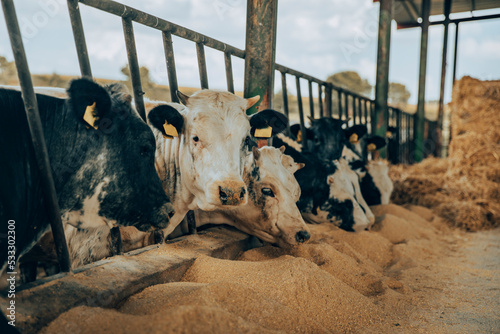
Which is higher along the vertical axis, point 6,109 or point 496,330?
point 6,109

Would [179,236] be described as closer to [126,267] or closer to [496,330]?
[126,267]

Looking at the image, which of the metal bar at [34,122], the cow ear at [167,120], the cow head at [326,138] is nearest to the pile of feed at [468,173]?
the cow head at [326,138]

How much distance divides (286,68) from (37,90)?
9.90 ft

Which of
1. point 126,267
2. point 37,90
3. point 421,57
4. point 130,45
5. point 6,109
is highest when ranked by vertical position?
point 421,57

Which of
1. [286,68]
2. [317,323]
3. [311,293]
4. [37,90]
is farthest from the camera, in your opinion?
[286,68]

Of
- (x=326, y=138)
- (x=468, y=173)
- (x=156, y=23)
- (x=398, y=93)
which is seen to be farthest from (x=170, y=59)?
(x=398, y=93)

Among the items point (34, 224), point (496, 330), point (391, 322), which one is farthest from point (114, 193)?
point (496, 330)

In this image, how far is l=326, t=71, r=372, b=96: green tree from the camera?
45.0 meters

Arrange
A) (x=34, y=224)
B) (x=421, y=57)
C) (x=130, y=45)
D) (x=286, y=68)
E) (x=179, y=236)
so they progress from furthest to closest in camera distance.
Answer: (x=421, y=57) → (x=286, y=68) → (x=179, y=236) → (x=130, y=45) → (x=34, y=224)

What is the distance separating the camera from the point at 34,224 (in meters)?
1.89

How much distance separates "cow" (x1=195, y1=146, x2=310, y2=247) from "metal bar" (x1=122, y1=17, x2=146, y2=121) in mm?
975

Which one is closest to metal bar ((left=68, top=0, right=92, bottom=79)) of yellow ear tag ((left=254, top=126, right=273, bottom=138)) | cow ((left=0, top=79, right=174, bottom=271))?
cow ((left=0, top=79, right=174, bottom=271))

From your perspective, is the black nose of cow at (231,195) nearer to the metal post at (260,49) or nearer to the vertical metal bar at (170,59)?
the vertical metal bar at (170,59)

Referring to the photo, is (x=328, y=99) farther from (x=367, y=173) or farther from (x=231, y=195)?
(x=231, y=195)
